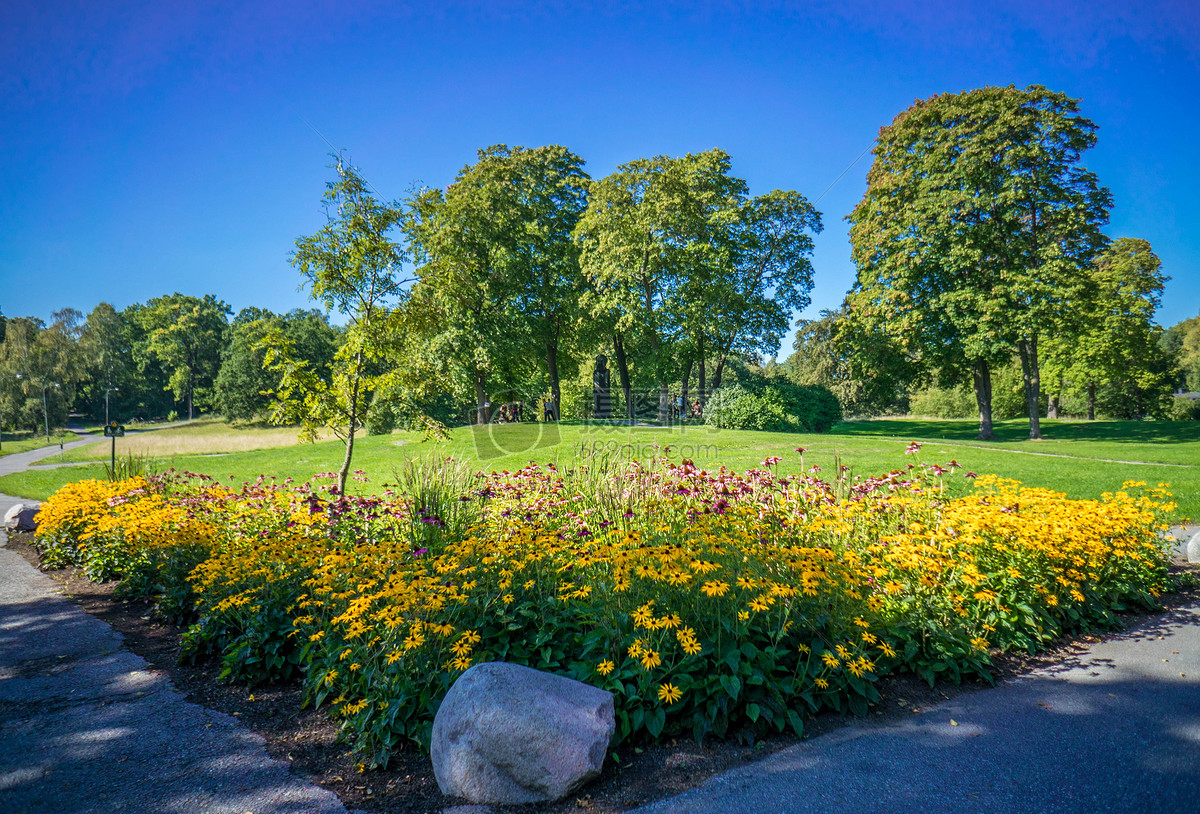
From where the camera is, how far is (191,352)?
55.9 metres

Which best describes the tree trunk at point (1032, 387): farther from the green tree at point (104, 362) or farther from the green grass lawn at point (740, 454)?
the green tree at point (104, 362)

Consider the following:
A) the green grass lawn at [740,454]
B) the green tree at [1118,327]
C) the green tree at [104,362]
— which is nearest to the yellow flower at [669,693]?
the green grass lawn at [740,454]

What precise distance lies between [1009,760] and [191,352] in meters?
69.7

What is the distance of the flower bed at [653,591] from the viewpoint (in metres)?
3.13

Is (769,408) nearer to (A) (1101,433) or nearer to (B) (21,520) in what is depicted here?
(A) (1101,433)

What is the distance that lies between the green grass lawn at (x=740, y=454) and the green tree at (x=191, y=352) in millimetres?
44622

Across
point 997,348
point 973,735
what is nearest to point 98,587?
point 973,735

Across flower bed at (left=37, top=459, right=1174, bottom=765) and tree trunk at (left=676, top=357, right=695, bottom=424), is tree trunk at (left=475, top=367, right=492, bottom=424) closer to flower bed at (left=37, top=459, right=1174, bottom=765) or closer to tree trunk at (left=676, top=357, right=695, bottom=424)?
tree trunk at (left=676, top=357, right=695, bottom=424)

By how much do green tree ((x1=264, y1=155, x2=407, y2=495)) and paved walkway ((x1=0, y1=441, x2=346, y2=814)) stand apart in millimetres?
3605

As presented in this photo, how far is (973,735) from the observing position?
3100 mm

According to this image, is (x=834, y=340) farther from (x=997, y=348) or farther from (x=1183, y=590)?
(x=1183, y=590)

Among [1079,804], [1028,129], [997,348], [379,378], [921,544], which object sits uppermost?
[1028,129]

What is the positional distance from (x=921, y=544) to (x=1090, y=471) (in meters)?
9.69

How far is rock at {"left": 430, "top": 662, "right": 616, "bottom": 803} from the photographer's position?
8.48 feet
